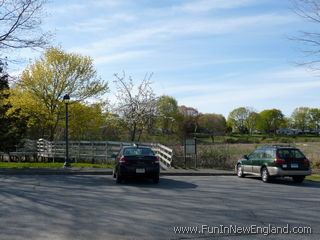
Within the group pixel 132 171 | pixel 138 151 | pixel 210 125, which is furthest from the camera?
pixel 210 125

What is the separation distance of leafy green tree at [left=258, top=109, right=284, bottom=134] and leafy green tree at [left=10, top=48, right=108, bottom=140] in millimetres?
107299

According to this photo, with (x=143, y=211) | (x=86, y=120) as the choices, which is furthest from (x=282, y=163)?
(x=86, y=120)

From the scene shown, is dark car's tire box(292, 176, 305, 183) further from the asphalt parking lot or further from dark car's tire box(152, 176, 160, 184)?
dark car's tire box(152, 176, 160, 184)

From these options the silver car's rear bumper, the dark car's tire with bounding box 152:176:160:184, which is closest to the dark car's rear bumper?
the dark car's tire with bounding box 152:176:160:184

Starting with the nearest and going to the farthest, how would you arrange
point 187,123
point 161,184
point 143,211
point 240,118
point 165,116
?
1. point 143,211
2. point 161,184
3. point 165,116
4. point 187,123
5. point 240,118

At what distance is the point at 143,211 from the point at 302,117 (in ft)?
458

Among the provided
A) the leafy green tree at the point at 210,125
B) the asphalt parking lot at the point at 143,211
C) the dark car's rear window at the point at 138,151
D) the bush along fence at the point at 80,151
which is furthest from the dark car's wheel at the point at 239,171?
the leafy green tree at the point at 210,125

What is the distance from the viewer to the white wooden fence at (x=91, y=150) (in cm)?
2216

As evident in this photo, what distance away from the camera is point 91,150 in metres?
25.8

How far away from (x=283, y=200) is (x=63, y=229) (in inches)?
254

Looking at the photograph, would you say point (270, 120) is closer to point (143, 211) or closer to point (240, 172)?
point (240, 172)

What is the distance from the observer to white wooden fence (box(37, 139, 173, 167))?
22156 mm

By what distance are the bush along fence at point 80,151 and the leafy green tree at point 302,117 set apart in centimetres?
12129

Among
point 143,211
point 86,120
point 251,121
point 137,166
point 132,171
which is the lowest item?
point 143,211
